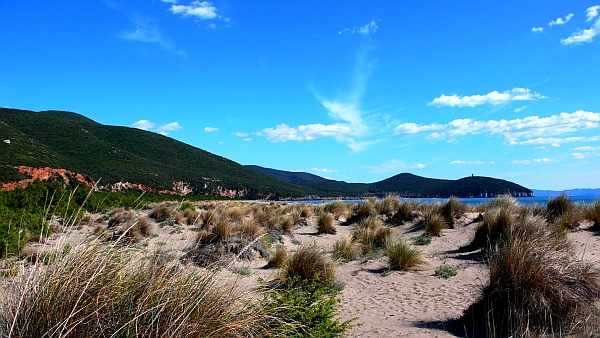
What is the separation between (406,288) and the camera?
827 centimetres

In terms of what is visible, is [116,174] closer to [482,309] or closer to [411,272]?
[411,272]

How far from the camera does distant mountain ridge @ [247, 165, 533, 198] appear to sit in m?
58.5

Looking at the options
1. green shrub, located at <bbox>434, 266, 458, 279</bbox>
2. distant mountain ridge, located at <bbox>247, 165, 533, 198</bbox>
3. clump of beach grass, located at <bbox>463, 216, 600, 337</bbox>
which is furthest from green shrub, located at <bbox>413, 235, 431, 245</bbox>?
clump of beach grass, located at <bbox>463, 216, 600, 337</bbox>

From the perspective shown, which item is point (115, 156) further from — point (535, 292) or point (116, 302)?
point (535, 292)

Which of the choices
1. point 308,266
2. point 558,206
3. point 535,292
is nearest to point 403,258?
point 308,266

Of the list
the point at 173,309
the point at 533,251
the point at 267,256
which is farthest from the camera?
the point at 267,256

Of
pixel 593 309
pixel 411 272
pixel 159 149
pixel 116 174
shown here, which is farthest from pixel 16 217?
pixel 159 149

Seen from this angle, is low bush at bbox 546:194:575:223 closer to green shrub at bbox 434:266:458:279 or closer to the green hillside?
green shrub at bbox 434:266:458:279

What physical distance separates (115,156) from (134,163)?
3943 millimetres

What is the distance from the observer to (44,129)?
68188 mm

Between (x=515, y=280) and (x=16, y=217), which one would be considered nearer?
(x=515, y=280)

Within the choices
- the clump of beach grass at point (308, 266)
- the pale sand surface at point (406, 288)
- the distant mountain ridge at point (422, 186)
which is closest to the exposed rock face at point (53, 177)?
the pale sand surface at point (406, 288)

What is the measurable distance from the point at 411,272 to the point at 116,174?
51.1 m

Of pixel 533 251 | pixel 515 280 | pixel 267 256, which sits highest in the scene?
pixel 533 251
